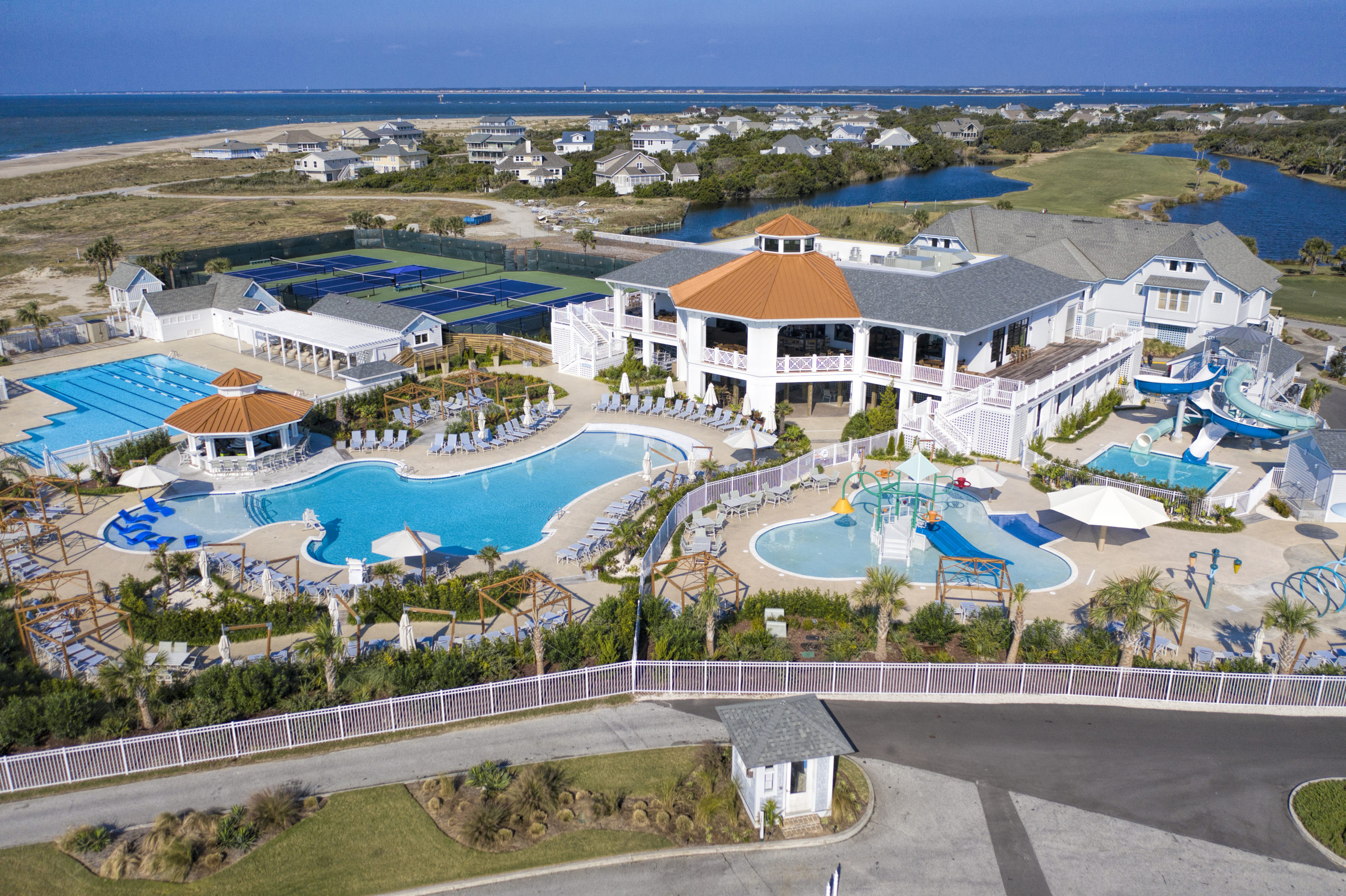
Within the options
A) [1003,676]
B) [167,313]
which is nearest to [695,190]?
[167,313]

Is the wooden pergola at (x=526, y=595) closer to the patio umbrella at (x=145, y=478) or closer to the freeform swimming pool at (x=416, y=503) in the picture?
the freeform swimming pool at (x=416, y=503)

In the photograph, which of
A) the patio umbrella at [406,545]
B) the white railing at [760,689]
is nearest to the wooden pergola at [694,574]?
the white railing at [760,689]

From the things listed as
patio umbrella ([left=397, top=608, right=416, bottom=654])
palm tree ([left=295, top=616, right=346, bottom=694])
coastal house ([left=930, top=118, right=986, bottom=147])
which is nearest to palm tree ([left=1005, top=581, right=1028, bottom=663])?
patio umbrella ([left=397, top=608, right=416, bottom=654])

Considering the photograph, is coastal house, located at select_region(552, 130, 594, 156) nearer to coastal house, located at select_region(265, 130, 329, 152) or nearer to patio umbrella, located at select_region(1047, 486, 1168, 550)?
coastal house, located at select_region(265, 130, 329, 152)

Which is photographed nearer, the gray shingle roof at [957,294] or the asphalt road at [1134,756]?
the asphalt road at [1134,756]

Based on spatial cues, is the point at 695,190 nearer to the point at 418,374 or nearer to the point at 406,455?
the point at 418,374

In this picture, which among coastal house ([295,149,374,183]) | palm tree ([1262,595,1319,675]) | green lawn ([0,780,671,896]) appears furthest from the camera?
coastal house ([295,149,374,183])

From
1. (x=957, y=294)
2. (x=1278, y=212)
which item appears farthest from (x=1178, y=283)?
(x=1278, y=212)
